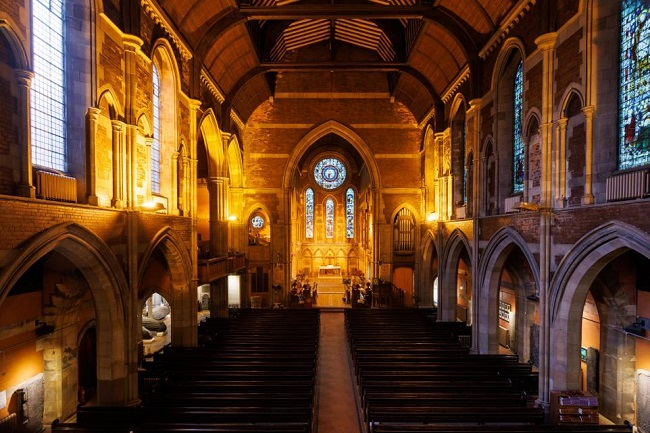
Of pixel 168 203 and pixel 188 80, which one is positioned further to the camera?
pixel 188 80

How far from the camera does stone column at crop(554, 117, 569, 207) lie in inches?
373

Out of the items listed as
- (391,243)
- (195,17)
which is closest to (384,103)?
(391,243)

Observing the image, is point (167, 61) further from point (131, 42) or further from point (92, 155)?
point (92, 155)

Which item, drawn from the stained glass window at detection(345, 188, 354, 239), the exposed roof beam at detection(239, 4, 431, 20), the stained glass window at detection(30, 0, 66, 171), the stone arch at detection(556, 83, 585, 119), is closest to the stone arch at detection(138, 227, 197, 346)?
the stained glass window at detection(30, 0, 66, 171)

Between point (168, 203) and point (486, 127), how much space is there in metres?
11.4

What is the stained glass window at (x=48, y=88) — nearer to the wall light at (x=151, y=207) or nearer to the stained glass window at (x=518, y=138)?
the wall light at (x=151, y=207)

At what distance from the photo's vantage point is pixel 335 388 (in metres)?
12.3

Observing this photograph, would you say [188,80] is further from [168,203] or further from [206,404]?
[206,404]

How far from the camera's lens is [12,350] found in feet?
30.7

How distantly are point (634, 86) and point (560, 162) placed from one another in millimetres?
2173

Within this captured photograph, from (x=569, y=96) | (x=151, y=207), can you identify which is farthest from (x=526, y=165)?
(x=151, y=207)

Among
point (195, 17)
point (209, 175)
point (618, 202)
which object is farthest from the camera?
point (209, 175)

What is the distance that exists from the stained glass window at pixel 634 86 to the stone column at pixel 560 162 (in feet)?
4.50

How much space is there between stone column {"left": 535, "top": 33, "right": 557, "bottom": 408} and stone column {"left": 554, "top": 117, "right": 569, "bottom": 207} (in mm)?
205
